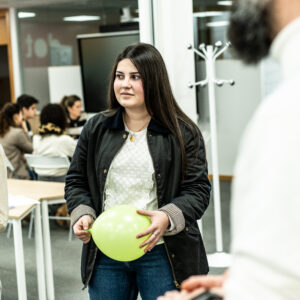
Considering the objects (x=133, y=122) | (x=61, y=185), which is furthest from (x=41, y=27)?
(x=133, y=122)

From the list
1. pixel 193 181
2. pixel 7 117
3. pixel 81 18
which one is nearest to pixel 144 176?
pixel 193 181

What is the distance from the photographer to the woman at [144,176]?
6.72 feet

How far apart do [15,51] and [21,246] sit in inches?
262

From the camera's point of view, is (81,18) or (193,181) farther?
(81,18)

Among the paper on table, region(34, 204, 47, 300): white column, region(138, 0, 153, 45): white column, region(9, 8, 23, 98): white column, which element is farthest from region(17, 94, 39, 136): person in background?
region(138, 0, 153, 45): white column

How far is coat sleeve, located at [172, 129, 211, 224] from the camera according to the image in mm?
2066

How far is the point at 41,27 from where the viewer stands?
30.5 feet

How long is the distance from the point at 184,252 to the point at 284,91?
1344mm

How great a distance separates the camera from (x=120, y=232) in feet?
6.14

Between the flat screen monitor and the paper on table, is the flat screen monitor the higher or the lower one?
the higher one

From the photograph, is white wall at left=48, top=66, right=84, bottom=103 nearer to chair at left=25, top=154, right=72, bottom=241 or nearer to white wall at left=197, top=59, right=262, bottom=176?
chair at left=25, top=154, right=72, bottom=241

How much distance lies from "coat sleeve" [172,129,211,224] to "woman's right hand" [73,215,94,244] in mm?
321

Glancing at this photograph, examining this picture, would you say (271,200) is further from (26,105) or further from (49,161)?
(26,105)

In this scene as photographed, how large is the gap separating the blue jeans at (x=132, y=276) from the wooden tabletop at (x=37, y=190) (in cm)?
180
